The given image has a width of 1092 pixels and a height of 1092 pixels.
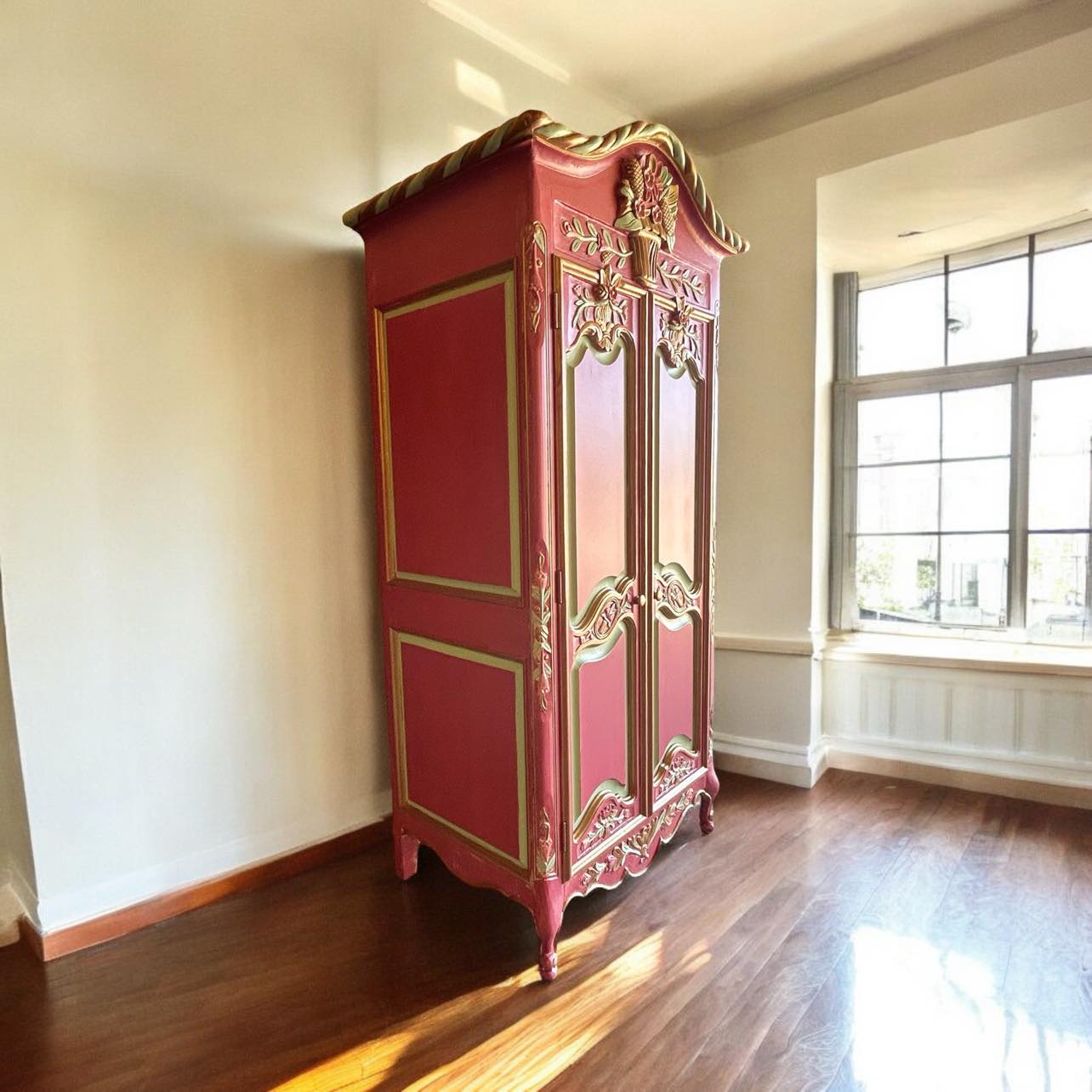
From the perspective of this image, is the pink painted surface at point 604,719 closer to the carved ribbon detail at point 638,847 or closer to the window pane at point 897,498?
the carved ribbon detail at point 638,847

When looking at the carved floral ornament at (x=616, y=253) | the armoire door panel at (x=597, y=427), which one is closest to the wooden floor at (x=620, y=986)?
the armoire door panel at (x=597, y=427)

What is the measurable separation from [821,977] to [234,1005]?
154 cm

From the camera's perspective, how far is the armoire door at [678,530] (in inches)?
84.9

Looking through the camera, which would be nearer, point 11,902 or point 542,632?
point 542,632

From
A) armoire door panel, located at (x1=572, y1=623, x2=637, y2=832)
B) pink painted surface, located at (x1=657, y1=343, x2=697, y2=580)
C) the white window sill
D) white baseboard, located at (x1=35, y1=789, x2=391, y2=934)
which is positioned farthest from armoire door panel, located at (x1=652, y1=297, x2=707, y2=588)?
white baseboard, located at (x1=35, y1=789, x2=391, y2=934)

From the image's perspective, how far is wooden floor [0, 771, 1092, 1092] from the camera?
1.51m

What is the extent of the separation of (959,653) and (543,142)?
2780mm

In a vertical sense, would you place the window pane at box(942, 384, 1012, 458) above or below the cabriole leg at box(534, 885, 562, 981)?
above

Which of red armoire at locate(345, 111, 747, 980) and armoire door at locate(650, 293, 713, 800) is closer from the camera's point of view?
red armoire at locate(345, 111, 747, 980)

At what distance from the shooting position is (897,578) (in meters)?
3.40

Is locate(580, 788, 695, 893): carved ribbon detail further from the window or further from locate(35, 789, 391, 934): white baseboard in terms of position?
the window

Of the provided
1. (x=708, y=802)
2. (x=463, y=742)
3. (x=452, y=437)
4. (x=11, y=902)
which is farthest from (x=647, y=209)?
(x=11, y=902)

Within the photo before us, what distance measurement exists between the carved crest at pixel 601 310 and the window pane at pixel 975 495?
219cm

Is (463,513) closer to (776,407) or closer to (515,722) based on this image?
(515,722)
